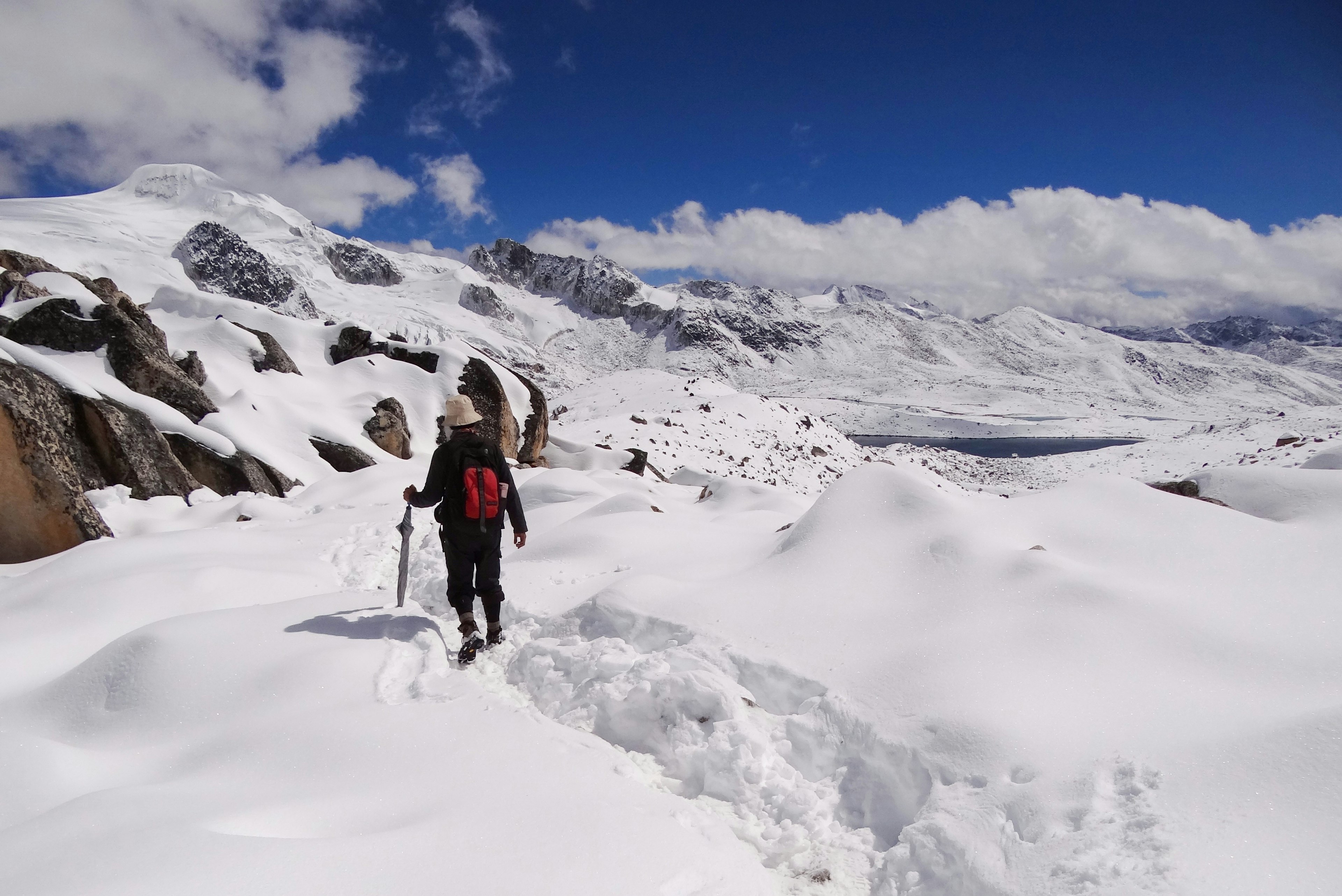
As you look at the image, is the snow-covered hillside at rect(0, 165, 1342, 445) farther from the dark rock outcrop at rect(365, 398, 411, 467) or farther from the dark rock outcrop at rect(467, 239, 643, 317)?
the dark rock outcrop at rect(365, 398, 411, 467)

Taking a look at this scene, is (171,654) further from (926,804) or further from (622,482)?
(622,482)

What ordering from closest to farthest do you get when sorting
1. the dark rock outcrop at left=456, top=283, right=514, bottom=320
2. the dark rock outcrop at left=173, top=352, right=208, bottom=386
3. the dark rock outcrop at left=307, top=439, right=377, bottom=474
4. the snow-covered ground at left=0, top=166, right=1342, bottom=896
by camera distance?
the snow-covered ground at left=0, top=166, right=1342, bottom=896 < the dark rock outcrop at left=173, top=352, right=208, bottom=386 < the dark rock outcrop at left=307, top=439, right=377, bottom=474 < the dark rock outcrop at left=456, top=283, right=514, bottom=320

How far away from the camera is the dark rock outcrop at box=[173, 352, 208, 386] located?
41.9ft

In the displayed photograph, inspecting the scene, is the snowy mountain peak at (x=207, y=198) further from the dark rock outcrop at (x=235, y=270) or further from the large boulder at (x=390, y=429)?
the large boulder at (x=390, y=429)

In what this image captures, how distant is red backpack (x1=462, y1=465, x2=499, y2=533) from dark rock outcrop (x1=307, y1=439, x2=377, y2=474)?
937 cm

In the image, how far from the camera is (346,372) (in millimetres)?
16828

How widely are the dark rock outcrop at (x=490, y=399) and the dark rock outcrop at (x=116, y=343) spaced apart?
6.55 m

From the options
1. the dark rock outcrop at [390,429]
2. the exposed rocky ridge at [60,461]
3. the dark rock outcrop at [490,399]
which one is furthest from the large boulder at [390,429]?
the exposed rocky ridge at [60,461]

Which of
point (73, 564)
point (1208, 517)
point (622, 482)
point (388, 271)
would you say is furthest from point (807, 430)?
point (388, 271)

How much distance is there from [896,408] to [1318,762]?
111929mm

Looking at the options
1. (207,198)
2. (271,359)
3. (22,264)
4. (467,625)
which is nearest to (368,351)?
(271,359)

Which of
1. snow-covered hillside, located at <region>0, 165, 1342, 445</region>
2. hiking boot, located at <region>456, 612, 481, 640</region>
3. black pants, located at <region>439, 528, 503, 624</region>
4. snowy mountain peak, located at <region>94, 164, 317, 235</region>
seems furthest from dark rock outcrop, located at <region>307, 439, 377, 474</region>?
snowy mountain peak, located at <region>94, 164, 317, 235</region>

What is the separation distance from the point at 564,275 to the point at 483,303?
38692mm

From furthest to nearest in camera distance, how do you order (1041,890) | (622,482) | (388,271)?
(388,271) → (622,482) → (1041,890)
